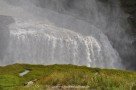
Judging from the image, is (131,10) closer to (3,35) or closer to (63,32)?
(63,32)

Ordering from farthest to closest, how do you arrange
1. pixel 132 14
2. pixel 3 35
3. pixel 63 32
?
pixel 132 14, pixel 63 32, pixel 3 35

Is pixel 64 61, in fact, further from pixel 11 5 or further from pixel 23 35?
pixel 11 5

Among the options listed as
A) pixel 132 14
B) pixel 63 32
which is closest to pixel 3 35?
A: pixel 63 32

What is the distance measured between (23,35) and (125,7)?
2512 centimetres

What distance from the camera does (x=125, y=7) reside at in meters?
86.1

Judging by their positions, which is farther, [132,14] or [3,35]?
[132,14]

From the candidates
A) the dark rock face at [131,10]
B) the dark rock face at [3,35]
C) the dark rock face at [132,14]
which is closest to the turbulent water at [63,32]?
the dark rock face at [3,35]

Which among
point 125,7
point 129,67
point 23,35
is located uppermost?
point 125,7

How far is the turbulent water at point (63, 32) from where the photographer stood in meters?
70.9

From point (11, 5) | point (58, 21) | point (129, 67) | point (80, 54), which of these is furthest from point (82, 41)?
point (11, 5)

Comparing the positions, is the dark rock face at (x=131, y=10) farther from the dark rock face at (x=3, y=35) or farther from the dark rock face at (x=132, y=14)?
the dark rock face at (x=3, y=35)

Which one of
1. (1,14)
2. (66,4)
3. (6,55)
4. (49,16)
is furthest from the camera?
(66,4)

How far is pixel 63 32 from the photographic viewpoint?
244 ft

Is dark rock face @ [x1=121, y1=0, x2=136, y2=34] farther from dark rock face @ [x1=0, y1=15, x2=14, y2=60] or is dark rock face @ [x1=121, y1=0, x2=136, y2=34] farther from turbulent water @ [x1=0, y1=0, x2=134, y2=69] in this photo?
dark rock face @ [x1=0, y1=15, x2=14, y2=60]
